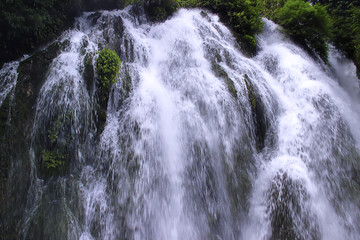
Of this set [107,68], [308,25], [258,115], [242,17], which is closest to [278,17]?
[308,25]

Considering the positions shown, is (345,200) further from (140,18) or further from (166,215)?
(140,18)

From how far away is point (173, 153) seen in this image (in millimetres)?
5496

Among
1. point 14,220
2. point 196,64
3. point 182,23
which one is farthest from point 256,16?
point 14,220

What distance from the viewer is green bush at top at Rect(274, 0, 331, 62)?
10367 mm

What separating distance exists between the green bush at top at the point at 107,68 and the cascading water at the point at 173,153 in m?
0.21

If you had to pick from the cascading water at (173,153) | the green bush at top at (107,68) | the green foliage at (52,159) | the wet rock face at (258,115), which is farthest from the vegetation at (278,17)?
the green foliage at (52,159)

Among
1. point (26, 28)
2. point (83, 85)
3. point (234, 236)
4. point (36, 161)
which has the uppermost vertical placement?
point (26, 28)

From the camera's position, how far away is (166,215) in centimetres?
483

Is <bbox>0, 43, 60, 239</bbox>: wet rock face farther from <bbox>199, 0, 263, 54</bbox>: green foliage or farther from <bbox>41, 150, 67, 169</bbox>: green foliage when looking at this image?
→ <bbox>199, 0, 263, 54</bbox>: green foliage

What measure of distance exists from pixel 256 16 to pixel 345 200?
836 centimetres

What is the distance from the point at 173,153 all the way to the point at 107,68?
2.94 m

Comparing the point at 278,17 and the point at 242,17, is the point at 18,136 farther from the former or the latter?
the point at 278,17

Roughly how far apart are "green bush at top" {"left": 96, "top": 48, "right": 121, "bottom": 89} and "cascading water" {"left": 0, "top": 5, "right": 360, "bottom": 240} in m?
0.21

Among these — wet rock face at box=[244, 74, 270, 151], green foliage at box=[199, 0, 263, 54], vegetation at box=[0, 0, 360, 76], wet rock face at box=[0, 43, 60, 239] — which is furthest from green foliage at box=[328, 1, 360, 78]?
wet rock face at box=[0, 43, 60, 239]
